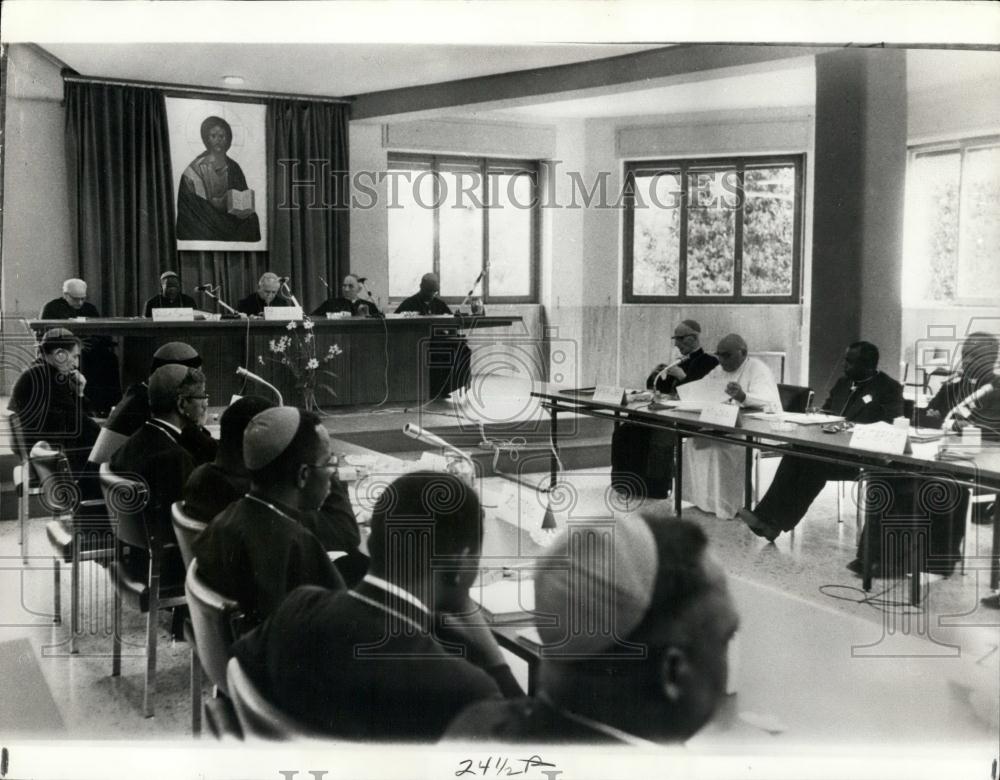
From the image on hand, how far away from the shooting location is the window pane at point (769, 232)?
11.9ft

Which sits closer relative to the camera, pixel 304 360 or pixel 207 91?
pixel 207 91

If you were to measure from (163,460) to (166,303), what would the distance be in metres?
0.77

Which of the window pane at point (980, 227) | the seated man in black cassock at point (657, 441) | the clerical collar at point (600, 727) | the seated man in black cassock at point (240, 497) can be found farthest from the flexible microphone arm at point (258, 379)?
the window pane at point (980, 227)

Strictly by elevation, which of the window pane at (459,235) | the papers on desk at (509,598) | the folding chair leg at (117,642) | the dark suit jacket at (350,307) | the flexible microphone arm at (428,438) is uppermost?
the window pane at (459,235)

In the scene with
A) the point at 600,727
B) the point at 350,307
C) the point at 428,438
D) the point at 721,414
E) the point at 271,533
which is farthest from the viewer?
the point at 721,414

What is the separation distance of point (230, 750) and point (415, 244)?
1.71 meters

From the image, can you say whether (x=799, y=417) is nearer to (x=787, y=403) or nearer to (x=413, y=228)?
(x=787, y=403)

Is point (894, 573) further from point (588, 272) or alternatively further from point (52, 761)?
point (52, 761)

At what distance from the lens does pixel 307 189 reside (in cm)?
313

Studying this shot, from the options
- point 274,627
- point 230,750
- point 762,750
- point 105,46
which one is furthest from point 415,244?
point 762,750

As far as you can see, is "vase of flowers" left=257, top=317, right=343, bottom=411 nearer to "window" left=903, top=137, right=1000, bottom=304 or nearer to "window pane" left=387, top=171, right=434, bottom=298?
"window pane" left=387, top=171, right=434, bottom=298

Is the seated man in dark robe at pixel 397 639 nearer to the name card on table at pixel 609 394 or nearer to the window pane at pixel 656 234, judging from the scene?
the name card on table at pixel 609 394

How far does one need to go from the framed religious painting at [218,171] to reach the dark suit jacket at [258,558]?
124 cm

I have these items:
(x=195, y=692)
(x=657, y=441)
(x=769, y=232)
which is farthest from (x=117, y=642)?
(x=769, y=232)
